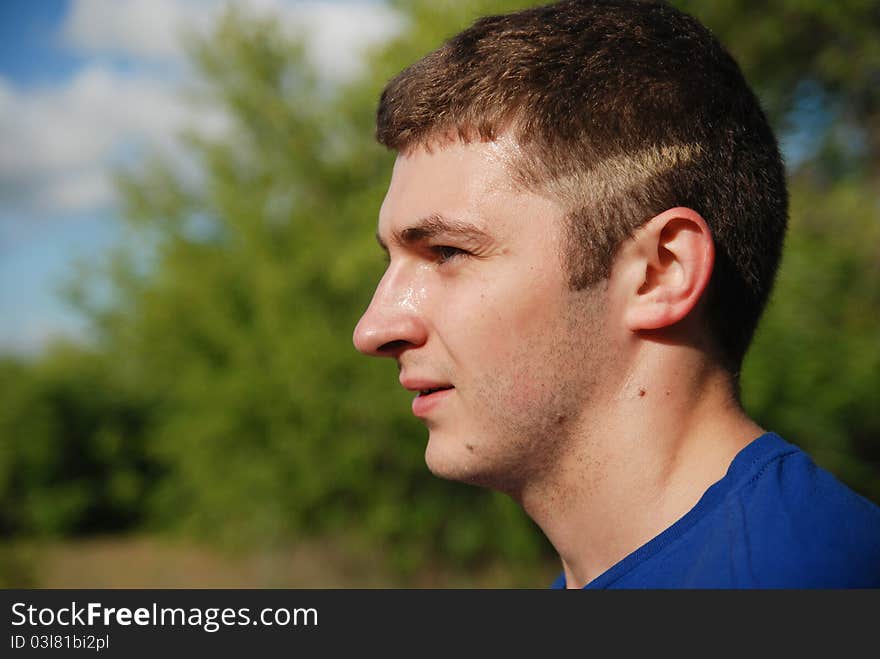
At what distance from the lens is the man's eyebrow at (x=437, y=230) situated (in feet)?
5.71

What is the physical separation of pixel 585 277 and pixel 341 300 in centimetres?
693

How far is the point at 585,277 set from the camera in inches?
68.2

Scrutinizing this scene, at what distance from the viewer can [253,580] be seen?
9.08 metres

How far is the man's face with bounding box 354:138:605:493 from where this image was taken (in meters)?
1.73

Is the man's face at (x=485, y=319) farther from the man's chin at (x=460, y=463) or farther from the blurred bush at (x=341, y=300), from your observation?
the blurred bush at (x=341, y=300)

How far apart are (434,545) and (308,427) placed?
1845 millimetres

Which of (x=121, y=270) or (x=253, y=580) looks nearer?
(x=253, y=580)

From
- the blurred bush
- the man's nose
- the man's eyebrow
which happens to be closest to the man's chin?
the man's nose

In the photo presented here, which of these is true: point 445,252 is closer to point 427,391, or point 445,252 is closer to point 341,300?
point 427,391

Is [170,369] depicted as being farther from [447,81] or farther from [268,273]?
[447,81]

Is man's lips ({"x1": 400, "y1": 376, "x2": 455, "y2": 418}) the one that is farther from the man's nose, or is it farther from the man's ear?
the man's ear

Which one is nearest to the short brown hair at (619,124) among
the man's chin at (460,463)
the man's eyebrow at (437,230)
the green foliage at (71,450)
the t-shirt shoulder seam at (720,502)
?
the man's eyebrow at (437,230)

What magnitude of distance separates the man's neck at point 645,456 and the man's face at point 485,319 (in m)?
0.07

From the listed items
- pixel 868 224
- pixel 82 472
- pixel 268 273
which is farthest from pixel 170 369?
pixel 868 224
